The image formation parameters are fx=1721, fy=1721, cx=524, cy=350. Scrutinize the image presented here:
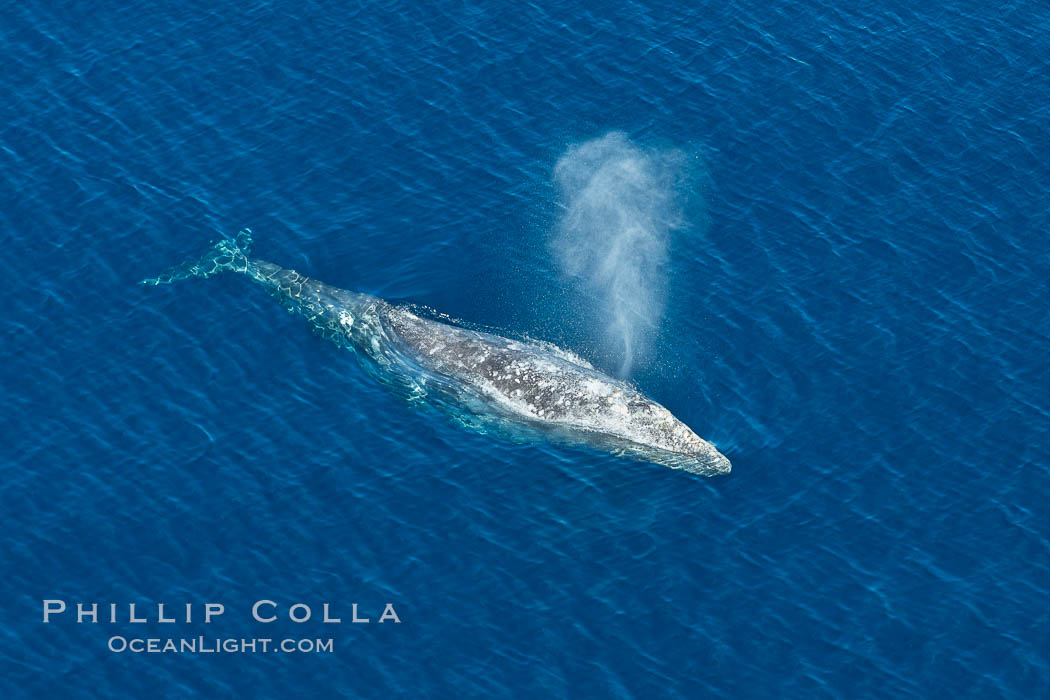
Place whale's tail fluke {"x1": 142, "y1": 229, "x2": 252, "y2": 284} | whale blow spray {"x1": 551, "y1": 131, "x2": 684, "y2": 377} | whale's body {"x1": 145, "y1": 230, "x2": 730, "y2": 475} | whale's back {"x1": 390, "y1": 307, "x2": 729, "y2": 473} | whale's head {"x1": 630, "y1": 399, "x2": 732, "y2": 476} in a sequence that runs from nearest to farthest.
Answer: whale's head {"x1": 630, "y1": 399, "x2": 732, "y2": 476} → whale's back {"x1": 390, "y1": 307, "x2": 729, "y2": 473} → whale's body {"x1": 145, "y1": 230, "x2": 730, "y2": 475} → whale's tail fluke {"x1": 142, "y1": 229, "x2": 252, "y2": 284} → whale blow spray {"x1": 551, "y1": 131, "x2": 684, "y2": 377}

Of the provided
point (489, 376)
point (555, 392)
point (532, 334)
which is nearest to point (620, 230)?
point (532, 334)

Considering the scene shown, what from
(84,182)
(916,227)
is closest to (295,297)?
(84,182)

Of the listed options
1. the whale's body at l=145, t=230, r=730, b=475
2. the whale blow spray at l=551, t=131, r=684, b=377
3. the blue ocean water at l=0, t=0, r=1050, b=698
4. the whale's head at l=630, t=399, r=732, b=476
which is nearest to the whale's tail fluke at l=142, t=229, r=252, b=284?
the whale's body at l=145, t=230, r=730, b=475

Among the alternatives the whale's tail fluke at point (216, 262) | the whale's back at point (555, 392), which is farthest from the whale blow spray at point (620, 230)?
the whale's tail fluke at point (216, 262)

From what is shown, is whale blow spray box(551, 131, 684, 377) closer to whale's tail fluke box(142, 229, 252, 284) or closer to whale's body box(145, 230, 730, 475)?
whale's body box(145, 230, 730, 475)

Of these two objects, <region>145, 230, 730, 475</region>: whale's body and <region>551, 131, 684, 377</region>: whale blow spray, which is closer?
<region>145, 230, 730, 475</region>: whale's body

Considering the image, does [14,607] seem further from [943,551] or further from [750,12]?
[750,12]

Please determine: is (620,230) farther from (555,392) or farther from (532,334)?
(555,392)
